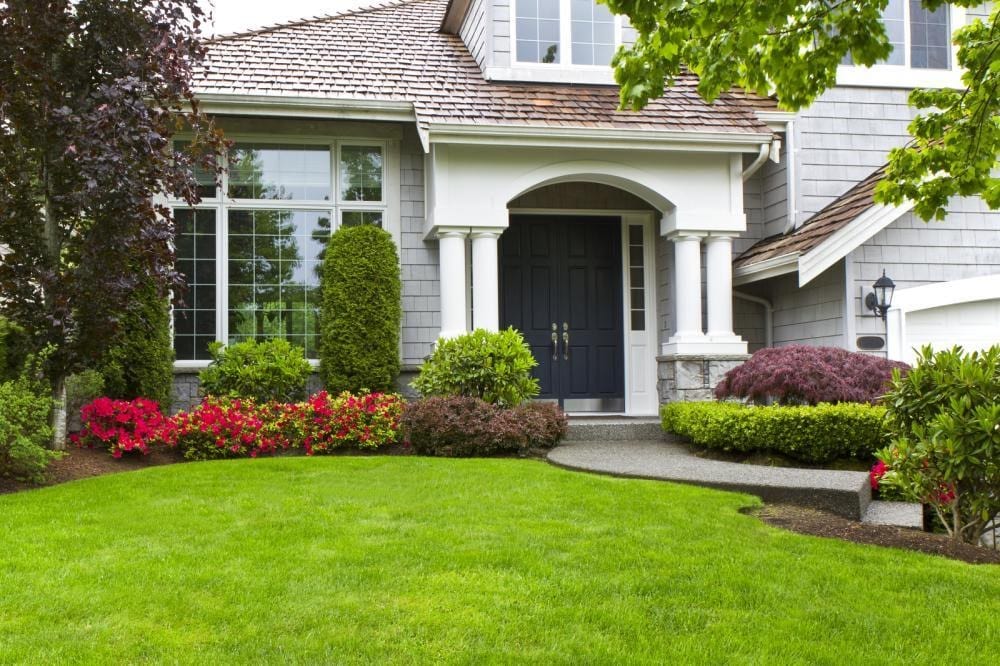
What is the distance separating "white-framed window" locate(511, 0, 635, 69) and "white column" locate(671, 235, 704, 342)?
2570 mm

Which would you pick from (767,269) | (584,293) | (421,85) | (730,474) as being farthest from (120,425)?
(767,269)

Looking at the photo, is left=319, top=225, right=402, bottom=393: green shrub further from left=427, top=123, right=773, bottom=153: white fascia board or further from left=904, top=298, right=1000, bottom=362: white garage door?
left=904, top=298, right=1000, bottom=362: white garage door

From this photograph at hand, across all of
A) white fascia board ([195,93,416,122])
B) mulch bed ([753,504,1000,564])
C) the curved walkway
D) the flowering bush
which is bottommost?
mulch bed ([753,504,1000,564])

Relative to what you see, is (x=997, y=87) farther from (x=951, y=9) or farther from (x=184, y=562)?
(x=951, y=9)

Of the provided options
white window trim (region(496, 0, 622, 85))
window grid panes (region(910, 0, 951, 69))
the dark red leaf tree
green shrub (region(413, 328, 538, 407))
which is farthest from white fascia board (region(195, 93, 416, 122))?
window grid panes (region(910, 0, 951, 69))

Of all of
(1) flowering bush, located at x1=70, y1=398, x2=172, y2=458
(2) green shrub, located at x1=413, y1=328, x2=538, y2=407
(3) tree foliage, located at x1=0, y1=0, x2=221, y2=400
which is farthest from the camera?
(2) green shrub, located at x1=413, y1=328, x2=538, y2=407

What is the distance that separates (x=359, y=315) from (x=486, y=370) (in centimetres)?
171

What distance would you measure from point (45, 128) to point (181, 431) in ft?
9.71

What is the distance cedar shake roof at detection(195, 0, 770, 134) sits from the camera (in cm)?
1005

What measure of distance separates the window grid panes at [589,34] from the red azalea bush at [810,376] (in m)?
4.46

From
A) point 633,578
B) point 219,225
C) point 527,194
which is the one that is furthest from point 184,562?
point 527,194

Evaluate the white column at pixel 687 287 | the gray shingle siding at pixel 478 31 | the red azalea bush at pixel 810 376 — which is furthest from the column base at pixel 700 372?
the gray shingle siding at pixel 478 31

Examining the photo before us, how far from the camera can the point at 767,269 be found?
34.5 feet

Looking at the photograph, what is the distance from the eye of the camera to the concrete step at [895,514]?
6007mm
